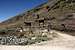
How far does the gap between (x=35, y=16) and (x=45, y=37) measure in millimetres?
11124

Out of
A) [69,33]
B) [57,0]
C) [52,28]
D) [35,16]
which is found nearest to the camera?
[69,33]

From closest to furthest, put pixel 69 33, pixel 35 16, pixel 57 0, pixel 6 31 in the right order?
pixel 69 33, pixel 6 31, pixel 35 16, pixel 57 0

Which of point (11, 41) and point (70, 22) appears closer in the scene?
point (11, 41)

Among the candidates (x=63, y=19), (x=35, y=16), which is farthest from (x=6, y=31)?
(x=63, y=19)

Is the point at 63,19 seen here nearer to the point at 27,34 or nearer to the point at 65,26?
the point at 65,26

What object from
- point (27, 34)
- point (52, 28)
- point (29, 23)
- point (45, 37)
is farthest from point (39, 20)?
point (45, 37)

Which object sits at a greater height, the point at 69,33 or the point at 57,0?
the point at 57,0

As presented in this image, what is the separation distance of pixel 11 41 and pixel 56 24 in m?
8.14

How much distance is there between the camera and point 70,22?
2641 centimetres

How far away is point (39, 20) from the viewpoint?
30.6 m

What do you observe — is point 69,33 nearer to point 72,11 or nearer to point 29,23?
point 72,11

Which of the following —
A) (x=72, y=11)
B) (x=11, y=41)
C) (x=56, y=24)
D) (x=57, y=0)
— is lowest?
→ (x=11, y=41)

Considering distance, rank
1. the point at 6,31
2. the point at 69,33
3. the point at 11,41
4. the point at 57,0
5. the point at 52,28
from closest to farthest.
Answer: the point at 11,41 → the point at 69,33 → the point at 52,28 → the point at 6,31 → the point at 57,0

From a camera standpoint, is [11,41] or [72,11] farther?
[72,11]
